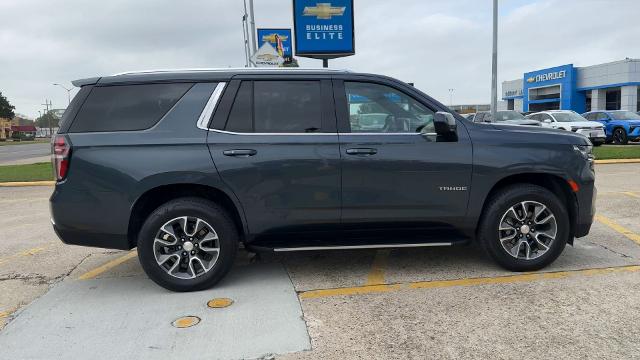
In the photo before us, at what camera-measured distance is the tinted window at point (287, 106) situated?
170 inches

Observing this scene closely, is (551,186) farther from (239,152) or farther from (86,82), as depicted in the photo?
(86,82)

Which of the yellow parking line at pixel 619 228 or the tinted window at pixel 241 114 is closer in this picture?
the tinted window at pixel 241 114

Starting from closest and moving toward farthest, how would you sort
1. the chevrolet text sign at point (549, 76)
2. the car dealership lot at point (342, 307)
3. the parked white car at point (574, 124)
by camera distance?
1. the car dealership lot at point (342, 307)
2. the parked white car at point (574, 124)
3. the chevrolet text sign at point (549, 76)

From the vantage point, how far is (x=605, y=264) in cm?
476

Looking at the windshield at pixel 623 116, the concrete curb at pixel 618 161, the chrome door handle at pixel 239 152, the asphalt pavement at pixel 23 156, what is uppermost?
the windshield at pixel 623 116

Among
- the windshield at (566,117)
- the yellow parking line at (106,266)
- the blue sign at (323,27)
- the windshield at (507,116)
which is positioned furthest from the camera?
the windshield at (507,116)

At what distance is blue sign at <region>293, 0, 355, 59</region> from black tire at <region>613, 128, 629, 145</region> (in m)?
13.6

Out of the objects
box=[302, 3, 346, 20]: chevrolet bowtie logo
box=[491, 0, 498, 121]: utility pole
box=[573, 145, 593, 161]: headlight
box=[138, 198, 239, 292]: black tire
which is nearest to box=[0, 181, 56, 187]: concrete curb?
box=[302, 3, 346, 20]: chevrolet bowtie logo

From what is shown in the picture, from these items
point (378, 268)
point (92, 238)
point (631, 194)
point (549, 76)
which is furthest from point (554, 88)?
point (92, 238)

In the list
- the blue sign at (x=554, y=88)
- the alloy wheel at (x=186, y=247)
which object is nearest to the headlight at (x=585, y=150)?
the alloy wheel at (x=186, y=247)

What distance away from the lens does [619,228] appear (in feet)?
20.0

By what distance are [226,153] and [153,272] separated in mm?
1183

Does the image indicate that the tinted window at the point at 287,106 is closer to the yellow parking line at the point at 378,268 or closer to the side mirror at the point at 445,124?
the side mirror at the point at 445,124

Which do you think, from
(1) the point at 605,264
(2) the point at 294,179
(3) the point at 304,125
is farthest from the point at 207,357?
(1) the point at 605,264
